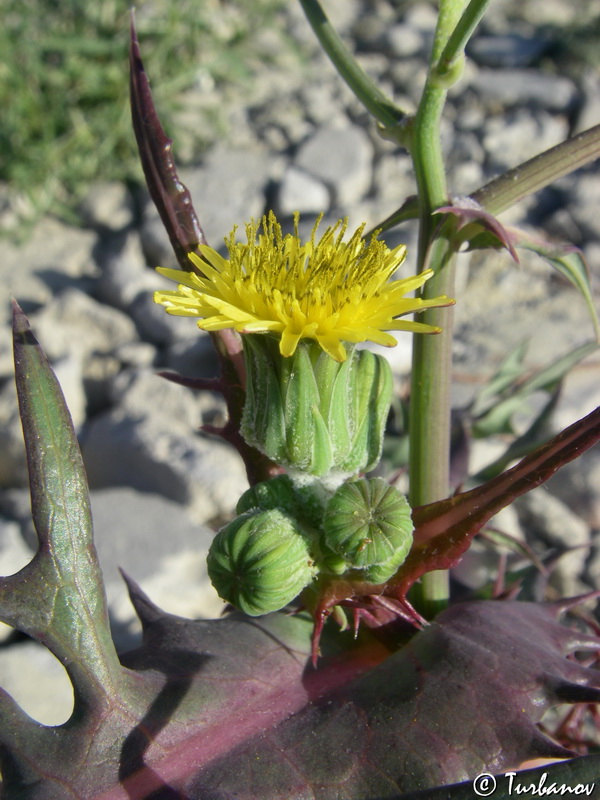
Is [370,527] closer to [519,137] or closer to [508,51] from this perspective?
[519,137]

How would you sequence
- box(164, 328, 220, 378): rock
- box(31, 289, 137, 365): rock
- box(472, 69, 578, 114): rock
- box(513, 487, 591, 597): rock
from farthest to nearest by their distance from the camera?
box(472, 69, 578, 114): rock < box(31, 289, 137, 365): rock < box(164, 328, 220, 378): rock < box(513, 487, 591, 597): rock

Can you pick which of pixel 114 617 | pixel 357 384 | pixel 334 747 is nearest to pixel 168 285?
pixel 114 617

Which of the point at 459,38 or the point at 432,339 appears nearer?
the point at 459,38

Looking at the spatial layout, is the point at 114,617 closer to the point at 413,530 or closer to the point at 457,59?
the point at 413,530

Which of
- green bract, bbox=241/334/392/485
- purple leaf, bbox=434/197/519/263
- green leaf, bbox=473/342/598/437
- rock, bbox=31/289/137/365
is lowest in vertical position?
green bract, bbox=241/334/392/485

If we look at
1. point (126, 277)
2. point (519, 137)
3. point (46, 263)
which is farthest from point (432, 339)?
point (519, 137)

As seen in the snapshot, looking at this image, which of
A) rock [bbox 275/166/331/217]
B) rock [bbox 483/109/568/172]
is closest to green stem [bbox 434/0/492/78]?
rock [bbox 275/166/331/217]

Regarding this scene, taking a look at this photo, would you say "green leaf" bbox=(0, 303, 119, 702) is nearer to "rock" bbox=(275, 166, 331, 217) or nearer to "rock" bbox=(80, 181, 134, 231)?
"rock" bbox=(275, 166, 331, 217)
